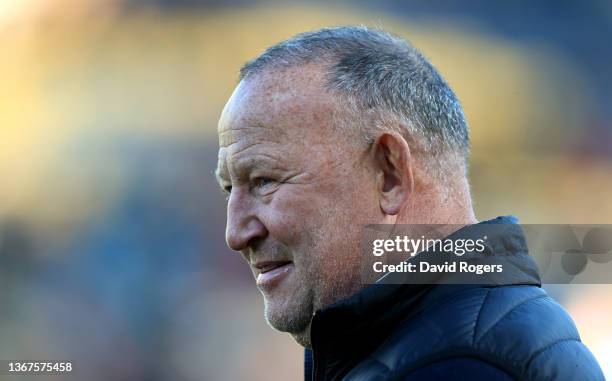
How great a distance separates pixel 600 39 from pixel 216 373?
10.9 feet

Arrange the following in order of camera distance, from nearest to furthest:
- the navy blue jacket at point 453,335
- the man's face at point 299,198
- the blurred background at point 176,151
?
the navy blue jacket at point 453,335, the man's face at point 299,198, the blurred background at point 176,151

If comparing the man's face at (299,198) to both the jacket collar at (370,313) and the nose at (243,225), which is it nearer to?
the nose at (243,225)

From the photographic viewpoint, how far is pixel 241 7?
6137mm

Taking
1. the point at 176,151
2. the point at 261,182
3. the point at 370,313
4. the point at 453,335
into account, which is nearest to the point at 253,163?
the point at 261,182

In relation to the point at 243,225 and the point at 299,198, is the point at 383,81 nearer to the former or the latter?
the point at 299,198

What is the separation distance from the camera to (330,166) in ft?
5.27

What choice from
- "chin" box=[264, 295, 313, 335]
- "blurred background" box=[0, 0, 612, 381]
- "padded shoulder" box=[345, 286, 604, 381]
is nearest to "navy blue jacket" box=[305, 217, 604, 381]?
"padded shoulder" box=[345, 286, 604, 381]

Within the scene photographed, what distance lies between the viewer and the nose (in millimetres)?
1659

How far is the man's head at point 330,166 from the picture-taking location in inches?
62.7

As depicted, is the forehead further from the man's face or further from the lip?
the lip

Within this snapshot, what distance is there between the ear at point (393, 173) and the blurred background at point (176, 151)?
3.80 metres

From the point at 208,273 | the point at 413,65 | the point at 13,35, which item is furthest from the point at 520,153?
the point at 413,65

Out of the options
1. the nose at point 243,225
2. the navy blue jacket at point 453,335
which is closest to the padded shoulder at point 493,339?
the navy blue jacket at point 453,335

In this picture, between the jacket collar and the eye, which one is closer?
the jacket collar
